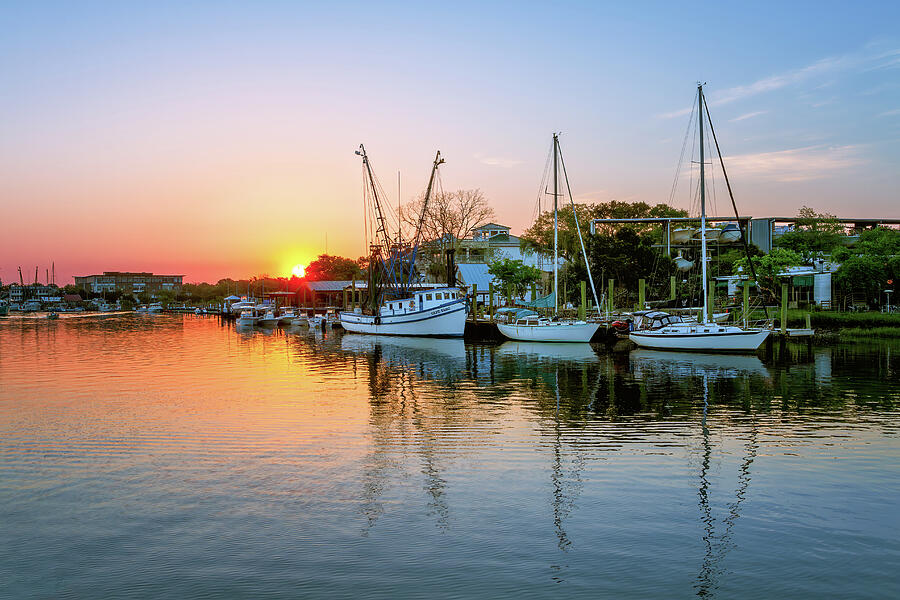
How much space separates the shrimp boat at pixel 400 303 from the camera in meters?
60.3

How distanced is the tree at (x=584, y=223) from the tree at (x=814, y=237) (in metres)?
16.8

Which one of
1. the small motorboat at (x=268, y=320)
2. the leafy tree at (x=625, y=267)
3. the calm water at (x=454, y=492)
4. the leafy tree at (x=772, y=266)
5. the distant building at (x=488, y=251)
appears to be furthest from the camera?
the small motorboat at (x=268, y=320)

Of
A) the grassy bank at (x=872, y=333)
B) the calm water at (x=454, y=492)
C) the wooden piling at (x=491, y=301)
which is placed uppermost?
the wooden piling at (x=491, y=301)

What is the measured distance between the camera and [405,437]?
18234mm

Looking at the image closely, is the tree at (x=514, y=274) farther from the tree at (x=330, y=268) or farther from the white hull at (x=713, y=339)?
the tree at (x=330, y=268)

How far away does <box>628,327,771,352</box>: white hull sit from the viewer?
4128cm

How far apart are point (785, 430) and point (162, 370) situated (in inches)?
1203

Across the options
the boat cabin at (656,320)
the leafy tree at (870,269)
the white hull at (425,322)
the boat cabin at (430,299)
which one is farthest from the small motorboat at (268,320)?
the leafy tree at (870,269)

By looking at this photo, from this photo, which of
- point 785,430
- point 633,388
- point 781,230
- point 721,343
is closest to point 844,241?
point 781,230

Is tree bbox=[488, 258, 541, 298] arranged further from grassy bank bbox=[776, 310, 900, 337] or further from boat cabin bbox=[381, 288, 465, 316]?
grassy bank bbox=[776, 310, 900, 337]

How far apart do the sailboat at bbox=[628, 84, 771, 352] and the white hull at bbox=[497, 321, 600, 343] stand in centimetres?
508

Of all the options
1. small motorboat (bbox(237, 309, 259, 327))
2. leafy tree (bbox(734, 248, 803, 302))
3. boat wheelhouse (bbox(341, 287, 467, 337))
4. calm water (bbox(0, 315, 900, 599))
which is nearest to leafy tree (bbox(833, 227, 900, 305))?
leafy tree (bbox(734, 248, 803, 302))

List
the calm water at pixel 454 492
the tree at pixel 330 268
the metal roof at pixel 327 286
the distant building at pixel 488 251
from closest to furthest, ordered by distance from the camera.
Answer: the calm water at pixel 454 492
the distant building at pixel 488 251
the metal roof at pixel 327 286
the tree at pixel 330 268

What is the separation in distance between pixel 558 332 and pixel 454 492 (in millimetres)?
38848
